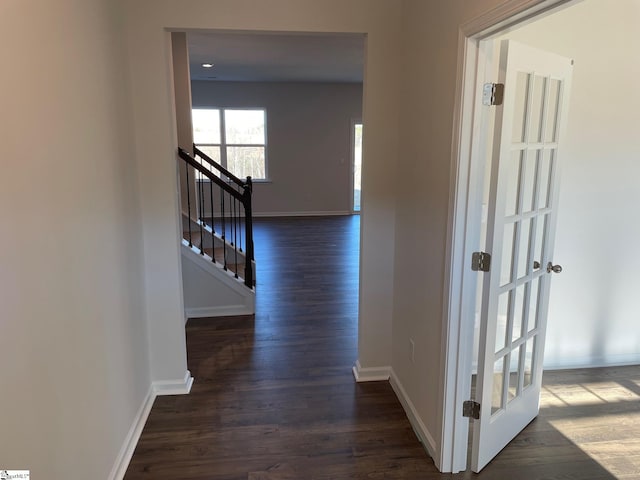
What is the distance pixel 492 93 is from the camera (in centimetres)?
195

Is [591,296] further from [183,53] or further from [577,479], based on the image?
[183,53]

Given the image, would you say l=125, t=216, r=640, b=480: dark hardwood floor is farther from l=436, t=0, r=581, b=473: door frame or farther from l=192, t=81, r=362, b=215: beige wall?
l=192, t=81, r=362, b=215: beige wall

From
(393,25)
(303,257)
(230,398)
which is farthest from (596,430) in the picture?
(303,257)

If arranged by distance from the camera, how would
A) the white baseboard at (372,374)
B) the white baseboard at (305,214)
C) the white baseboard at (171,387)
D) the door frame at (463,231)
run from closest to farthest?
the door frame at (463,231), the white baseboard at (171,387), the white baseboard at (372,374), the white baseboard at (305,214)

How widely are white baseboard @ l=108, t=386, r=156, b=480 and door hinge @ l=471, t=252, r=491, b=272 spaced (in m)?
1.88

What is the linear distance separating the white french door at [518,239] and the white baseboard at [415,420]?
21 cm

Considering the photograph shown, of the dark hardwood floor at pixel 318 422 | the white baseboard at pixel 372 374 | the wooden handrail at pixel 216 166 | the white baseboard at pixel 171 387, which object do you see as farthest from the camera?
the wooden handrail at pixel 216 166

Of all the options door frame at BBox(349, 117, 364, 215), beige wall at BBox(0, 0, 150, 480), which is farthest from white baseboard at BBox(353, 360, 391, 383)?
door frame at BBox(349, 117, 364, 215)

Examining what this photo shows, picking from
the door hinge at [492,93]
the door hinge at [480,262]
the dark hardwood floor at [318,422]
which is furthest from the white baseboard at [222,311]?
the door hinge at [492,93]

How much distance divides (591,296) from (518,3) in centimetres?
234

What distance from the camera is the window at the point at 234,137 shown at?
31.1 ft

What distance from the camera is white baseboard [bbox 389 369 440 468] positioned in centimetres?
234

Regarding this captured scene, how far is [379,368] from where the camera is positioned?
3.14 m

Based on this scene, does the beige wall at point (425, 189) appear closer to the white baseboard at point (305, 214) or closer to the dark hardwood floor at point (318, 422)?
the dark hardwood floor at point (318, 422)
